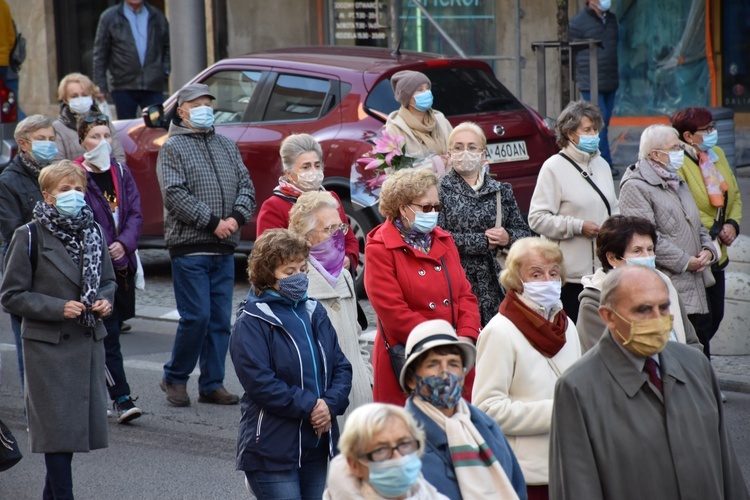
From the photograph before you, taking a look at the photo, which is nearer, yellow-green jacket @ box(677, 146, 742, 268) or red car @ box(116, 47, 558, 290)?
yellow-green jacket @ box(677, 146, 742, 268)

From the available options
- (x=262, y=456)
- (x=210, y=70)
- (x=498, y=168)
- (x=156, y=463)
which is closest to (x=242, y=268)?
(x=210, y=70)

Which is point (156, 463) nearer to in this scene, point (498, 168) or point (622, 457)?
point (622, 457)

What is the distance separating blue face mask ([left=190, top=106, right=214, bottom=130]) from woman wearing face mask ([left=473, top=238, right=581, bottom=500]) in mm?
3603

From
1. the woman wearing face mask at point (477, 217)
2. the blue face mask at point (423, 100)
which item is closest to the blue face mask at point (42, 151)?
the blue face mask at point (423, 100)

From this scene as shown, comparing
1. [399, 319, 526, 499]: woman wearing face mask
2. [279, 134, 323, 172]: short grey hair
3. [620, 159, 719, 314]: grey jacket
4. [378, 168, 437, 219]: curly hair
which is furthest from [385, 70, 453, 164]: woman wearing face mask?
[399, 319, 526, 499]: woman wearing face mask

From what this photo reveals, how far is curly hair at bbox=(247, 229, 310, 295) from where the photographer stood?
5.35 meters

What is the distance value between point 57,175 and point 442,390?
3181 millimetres

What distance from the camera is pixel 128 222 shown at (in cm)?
847

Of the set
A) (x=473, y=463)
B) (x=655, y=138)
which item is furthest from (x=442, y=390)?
(x=655, y=138)

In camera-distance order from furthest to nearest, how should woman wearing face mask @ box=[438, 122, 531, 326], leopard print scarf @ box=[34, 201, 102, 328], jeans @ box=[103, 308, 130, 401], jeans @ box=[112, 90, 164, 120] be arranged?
1. jeans @ box=[112, 90, 164, 120]
2. jeans @ box=[103, 308, 130, 401]
3. woman wearing face mask @ box=[438, 122, 531, 326]
4. leopard print scarf @ box=[34, 201, 102, 328]

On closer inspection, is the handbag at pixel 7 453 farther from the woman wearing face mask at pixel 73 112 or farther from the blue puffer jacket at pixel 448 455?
the woman wearing face mask at pixel 73 112

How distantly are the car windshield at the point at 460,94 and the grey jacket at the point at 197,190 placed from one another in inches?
106

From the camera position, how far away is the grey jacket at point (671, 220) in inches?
297

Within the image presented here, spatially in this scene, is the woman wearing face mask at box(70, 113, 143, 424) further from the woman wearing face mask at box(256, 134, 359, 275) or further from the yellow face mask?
the yellow face mask
